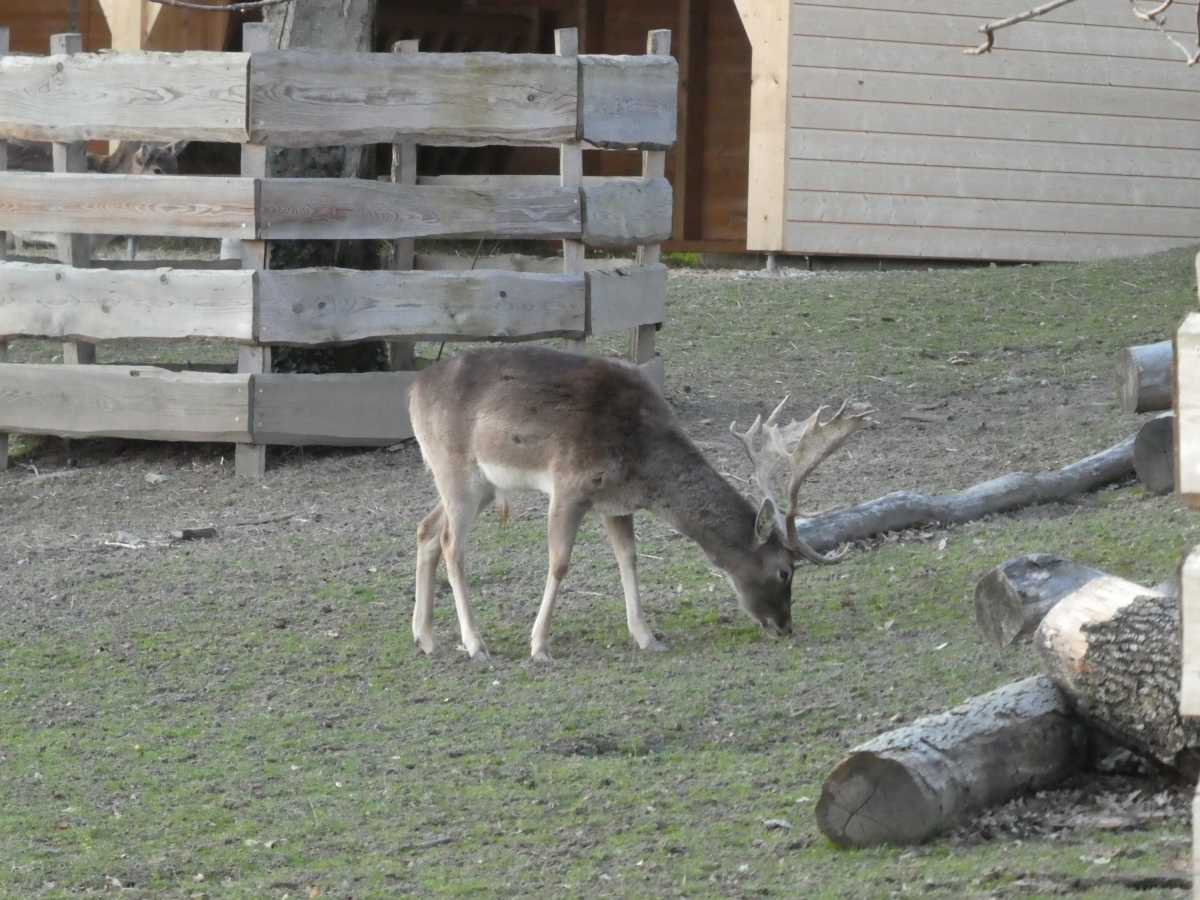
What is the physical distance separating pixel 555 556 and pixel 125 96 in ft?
Answer: 15.5

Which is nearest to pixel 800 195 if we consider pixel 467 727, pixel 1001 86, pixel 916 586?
pixel 1001 86

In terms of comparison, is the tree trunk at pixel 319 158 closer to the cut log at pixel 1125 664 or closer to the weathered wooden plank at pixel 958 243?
the weathered wooden plank at pixel 958 243

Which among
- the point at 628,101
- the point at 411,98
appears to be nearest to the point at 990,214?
the point at 628,101

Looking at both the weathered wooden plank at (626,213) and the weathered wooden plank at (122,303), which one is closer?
the weathered wooden plank at (122,303)

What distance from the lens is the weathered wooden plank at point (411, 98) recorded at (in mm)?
10492

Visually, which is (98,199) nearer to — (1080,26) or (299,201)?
(299,201)

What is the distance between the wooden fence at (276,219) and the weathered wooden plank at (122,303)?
0.04 ft

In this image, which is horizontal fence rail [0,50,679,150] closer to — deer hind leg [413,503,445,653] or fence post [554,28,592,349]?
fence post [554,28,592,349]

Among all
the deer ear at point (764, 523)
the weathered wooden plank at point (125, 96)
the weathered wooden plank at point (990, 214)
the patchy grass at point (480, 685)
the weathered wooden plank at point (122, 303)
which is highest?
the weathered wooden plank at point (125, 96)

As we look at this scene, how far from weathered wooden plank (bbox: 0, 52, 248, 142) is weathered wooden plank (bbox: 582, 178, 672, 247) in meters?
2.20

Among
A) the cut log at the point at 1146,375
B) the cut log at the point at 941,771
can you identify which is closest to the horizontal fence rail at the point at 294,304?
the cut log at the point at 1146,375

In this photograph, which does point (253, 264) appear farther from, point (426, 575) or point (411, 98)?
point (426, 575)

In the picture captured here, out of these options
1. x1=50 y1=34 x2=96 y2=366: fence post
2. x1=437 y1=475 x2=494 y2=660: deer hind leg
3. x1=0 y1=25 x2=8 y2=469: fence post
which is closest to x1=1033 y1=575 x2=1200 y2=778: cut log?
x1=437 y1=475 x2=494 y2=660: deer hind leg

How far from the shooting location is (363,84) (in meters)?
10.7
